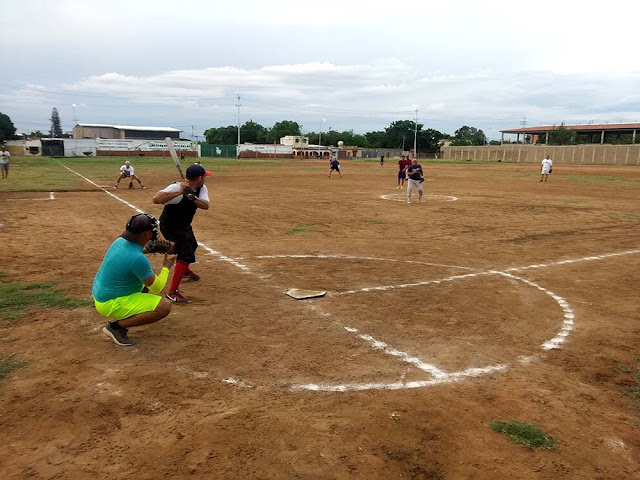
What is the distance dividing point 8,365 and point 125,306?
49.2 inches

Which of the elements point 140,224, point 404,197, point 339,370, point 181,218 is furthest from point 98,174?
point 339,370

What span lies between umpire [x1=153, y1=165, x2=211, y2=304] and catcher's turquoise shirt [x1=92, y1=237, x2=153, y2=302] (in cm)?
167

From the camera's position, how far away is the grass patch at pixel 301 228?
13391 mm

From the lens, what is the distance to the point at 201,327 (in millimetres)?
6172

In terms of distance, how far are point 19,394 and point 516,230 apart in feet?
41.9

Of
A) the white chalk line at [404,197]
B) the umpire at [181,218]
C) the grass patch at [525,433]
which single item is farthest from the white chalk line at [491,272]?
the white chalk line at [404,197]

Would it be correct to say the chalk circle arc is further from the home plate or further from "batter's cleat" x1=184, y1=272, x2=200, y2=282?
"batter's cleat" x1=184, y1=272, x2=200, y2=282

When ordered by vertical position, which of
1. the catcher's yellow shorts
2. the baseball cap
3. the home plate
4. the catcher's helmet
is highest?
the baseball cap

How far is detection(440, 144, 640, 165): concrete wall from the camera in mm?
64500

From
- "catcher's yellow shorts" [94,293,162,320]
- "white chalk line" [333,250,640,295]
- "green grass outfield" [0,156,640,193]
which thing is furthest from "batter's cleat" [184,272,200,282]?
"green grass outfield" [0,156,640,193]

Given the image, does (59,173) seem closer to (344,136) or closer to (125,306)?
(125,306)

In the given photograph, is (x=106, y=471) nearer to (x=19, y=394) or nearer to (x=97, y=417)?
(x=97, y=417)

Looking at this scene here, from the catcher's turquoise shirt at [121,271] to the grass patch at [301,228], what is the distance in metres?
7.75

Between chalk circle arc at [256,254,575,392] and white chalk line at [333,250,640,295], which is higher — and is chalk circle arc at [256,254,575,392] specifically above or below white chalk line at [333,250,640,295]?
below
